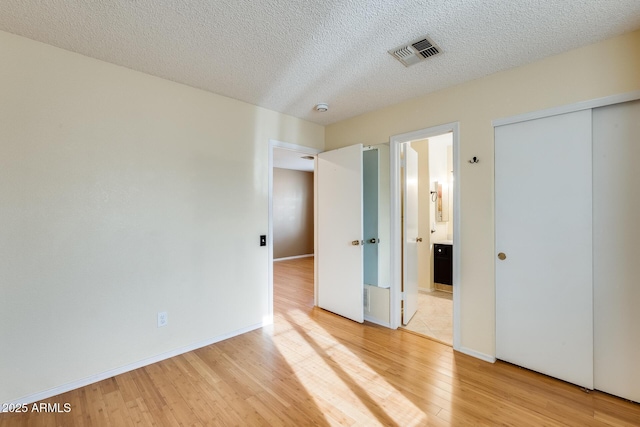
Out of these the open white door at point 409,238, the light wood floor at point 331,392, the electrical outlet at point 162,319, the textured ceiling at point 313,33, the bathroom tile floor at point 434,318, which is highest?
the textured ceiling at point 313,33

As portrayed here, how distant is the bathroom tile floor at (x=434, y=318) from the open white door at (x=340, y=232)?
0.68m

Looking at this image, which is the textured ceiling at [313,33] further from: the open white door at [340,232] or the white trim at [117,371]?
the white trim at [117,371]

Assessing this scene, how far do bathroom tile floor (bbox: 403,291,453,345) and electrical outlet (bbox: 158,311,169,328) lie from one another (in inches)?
96.0

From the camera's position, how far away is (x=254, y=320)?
3.13 metres

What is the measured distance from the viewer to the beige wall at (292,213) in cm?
761

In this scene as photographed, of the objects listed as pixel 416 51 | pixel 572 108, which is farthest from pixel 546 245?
pixel 416 51

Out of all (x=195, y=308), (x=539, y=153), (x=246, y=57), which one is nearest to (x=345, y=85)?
(x=246, y=57)

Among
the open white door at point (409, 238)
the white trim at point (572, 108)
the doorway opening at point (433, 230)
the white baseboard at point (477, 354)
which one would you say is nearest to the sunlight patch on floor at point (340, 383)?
the white baseboard at point (477, 354)

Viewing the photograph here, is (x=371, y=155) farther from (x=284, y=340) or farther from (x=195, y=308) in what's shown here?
(x=195, y=308)

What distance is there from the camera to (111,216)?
7.36 ft

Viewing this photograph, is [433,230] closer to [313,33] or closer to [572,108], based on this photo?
[572,108]

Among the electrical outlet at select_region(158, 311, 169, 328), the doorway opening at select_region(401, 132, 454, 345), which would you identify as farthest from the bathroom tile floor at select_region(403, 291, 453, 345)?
the electrical outlet at select_region(158, 311, 169, 328)

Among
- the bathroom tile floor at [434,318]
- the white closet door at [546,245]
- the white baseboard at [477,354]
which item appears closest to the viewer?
the white closet door at [546,245]

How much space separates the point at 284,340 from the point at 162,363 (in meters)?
1.08
